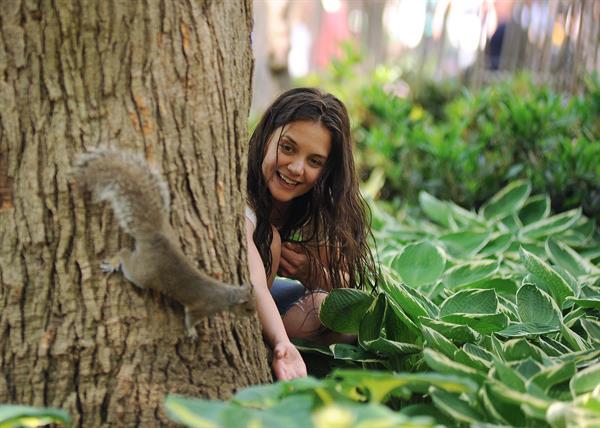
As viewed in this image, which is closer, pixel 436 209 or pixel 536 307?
pixel 536 307

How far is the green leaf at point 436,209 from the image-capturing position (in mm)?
3949

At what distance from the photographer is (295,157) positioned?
90.3 inches

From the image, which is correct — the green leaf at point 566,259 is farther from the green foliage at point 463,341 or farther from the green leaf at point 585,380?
the green leaf at point 585,380

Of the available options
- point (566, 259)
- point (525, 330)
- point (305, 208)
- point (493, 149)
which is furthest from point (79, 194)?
point (493, 149)

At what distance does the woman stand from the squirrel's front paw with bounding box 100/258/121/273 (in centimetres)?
48

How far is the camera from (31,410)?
1.50 metres

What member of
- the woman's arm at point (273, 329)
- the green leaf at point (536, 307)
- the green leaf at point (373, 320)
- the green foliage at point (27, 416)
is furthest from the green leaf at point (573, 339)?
the green foliage at point (27, 416)

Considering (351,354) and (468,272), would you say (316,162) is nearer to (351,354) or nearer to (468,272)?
(351,354)

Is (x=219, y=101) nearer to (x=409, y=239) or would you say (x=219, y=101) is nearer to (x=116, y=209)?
(x=116, y=209)

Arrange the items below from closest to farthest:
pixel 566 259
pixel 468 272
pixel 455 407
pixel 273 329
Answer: pixel 455 407 < pixel 273 329 < pixel 468 272 < pixel 566 259

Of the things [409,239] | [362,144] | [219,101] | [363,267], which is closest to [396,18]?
[362,144]

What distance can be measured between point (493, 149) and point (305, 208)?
2.23m

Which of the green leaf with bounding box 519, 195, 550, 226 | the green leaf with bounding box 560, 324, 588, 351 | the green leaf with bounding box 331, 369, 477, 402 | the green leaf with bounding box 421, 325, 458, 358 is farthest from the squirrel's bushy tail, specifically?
the green leaf with bounding box 519, 195, 550, 226

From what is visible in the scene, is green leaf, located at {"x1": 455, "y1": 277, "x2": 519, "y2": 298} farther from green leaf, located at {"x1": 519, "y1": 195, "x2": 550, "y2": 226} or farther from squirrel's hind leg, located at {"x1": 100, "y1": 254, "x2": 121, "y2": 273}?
squirrel's hind leg, located at {"x1": 100, "y1": 254, "x2": 121, "y2": 273}
